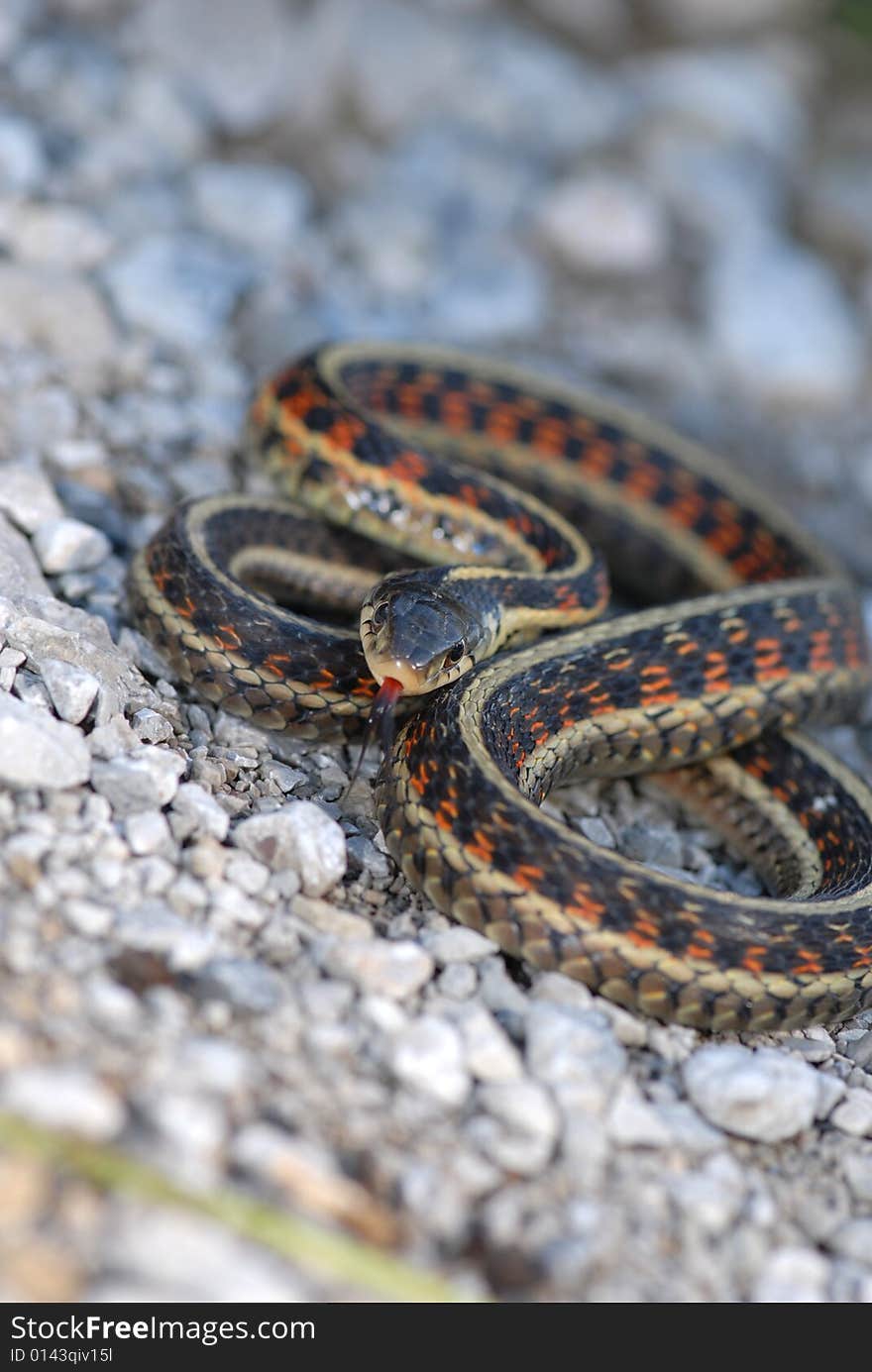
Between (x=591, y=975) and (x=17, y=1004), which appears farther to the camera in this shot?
(x=591, y=975)

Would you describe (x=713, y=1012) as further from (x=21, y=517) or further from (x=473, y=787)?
(x=21, y=517)

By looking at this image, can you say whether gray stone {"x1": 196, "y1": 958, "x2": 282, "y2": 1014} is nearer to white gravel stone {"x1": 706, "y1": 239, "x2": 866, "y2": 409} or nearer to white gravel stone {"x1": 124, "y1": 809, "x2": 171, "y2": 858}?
white gravel stone {"x1": 124, "y1": 809, "x2": 171, "y2": 858}

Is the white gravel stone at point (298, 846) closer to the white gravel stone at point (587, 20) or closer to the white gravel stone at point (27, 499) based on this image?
the white gravel stone at point (27, 499)

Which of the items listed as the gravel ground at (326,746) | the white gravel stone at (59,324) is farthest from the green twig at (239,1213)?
the white gravel stone at (59,324)

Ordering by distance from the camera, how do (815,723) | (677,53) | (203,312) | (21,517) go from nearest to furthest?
(21,517), (815,723), (203,312), (677,53)

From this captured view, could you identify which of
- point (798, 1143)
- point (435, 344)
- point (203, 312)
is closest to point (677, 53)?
point (435, 344)

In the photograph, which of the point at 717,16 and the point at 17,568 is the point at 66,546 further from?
the point at 717,16
